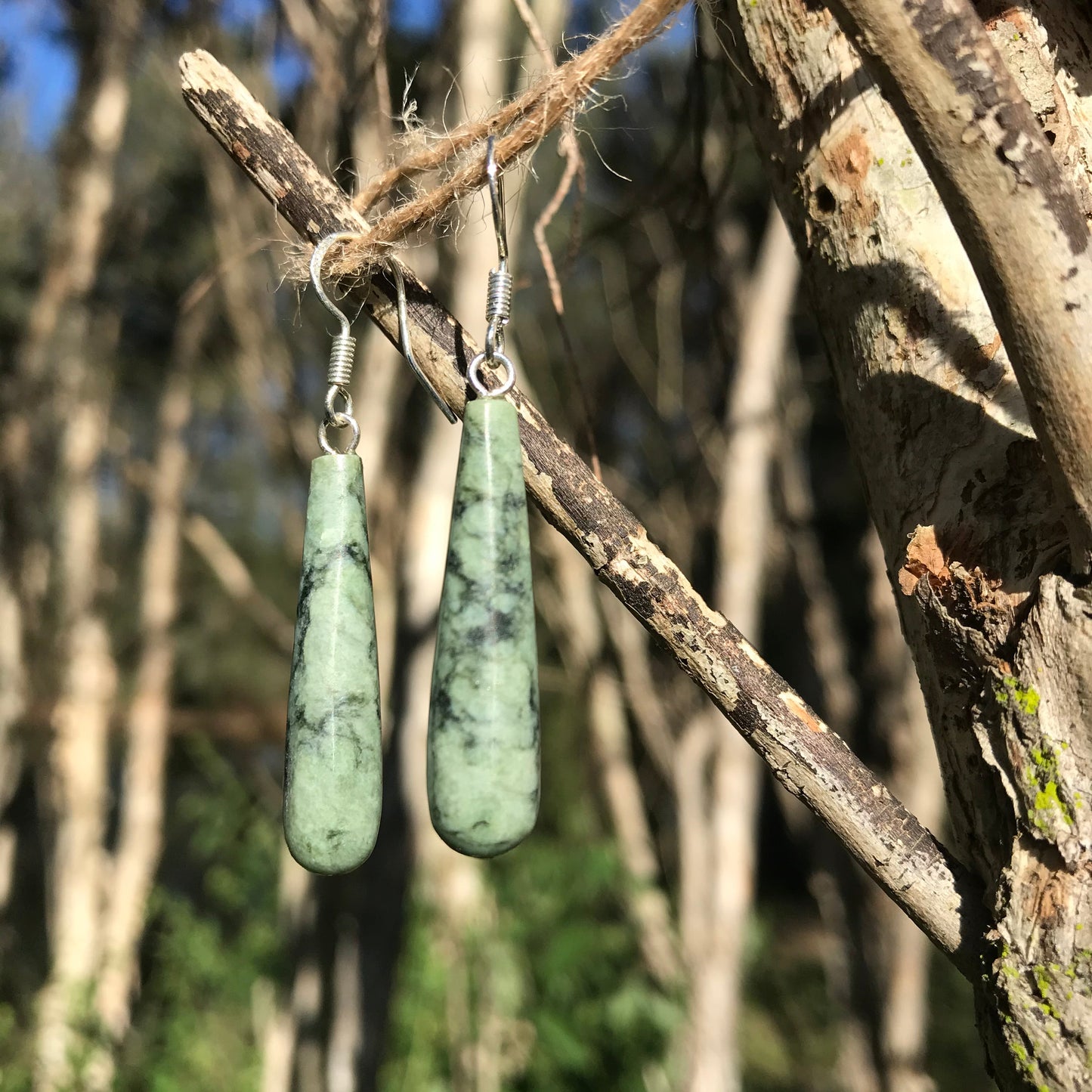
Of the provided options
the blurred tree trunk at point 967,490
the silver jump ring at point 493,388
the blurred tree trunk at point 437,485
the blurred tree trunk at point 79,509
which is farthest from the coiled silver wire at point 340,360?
the blurred tree trunk at point 79,509

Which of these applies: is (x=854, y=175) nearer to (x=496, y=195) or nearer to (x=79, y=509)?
(x=496, y=195)

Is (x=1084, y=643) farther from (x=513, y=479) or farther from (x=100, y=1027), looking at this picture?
(x=100, y=1027)

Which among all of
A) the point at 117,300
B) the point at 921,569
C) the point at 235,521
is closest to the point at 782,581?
the point at 921,569

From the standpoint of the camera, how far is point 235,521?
6.04 m

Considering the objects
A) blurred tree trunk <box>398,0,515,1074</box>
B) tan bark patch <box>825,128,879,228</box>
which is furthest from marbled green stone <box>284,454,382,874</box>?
blurred tree trunk <box>398,0,515,1074</box>

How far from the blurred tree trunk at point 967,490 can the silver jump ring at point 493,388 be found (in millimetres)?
239

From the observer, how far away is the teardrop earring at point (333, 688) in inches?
24.5

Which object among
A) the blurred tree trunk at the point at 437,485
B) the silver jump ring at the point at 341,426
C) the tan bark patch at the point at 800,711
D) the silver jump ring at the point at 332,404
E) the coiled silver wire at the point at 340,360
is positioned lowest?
the tan bark patch at the point at 800,711

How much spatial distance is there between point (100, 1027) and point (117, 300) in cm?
224

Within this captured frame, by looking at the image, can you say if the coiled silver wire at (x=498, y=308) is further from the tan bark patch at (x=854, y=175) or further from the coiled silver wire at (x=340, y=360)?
the tan bark patch at (x=854, y=175)

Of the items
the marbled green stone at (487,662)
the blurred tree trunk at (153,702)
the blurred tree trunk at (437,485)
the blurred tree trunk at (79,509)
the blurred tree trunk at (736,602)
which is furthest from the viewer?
the blurred tree trunk at (153,702)

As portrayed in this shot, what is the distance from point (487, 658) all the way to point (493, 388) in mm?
180

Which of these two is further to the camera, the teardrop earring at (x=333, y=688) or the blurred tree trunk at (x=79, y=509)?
the blurred tree trunk at (x=79, y=509)

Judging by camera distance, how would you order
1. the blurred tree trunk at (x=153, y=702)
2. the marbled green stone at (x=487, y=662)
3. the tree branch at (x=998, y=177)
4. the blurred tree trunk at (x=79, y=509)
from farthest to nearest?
the blurred tree trunk at (x=153, y=702) < the blurred tree trunk at (x=79, y=509) < the marbled green stone at (x=487, y=662) < the tree branch at (x=998, y=177)
